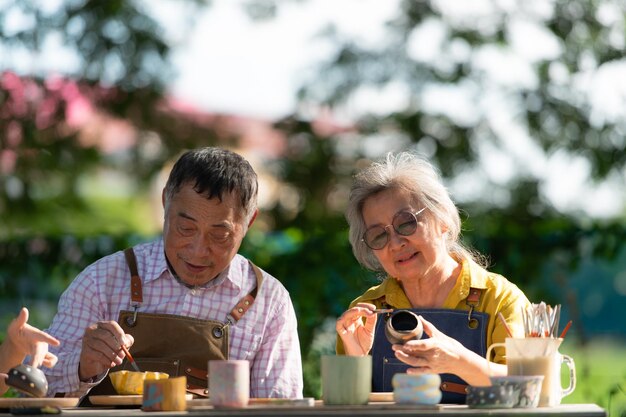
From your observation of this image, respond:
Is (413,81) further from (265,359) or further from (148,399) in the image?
(148,399)

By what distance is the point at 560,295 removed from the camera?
6.77 meters

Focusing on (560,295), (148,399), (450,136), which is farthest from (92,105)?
(148,399)

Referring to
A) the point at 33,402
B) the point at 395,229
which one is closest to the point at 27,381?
the point at 33,402

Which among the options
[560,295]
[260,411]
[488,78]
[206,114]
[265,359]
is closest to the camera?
[260,411]

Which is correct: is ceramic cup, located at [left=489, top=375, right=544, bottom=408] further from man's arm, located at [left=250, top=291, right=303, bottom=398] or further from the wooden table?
man's arm, located at [left=250, top=291, right=303, bottom=398]

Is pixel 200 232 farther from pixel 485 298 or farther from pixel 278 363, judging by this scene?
pixel 485 298

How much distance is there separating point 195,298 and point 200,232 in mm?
271

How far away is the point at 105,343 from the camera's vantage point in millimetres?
3398

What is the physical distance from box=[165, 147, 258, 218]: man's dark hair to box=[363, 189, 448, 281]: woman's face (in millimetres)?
446

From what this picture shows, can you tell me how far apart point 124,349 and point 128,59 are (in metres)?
5.29

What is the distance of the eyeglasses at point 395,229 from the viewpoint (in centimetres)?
390

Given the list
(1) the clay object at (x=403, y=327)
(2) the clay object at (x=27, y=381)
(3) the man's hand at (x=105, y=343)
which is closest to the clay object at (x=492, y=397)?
(1) the clay object at (x=403, y=327)

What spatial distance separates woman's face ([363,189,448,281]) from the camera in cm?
392

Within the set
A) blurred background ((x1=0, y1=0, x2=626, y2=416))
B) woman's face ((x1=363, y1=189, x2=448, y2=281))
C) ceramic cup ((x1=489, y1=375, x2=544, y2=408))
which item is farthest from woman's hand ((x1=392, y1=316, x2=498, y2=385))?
blurred background ((x1=0, y1=0, x2=626, y2=416))
